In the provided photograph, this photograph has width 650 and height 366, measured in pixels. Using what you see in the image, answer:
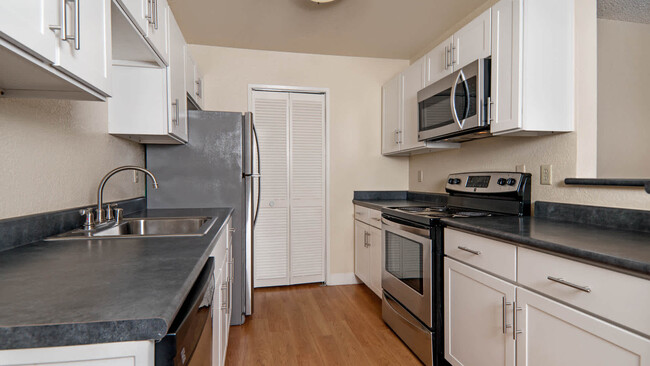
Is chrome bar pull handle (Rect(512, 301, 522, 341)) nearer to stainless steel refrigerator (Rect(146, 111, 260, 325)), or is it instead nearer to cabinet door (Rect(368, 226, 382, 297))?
cabinet door (Rect(368, 226, 382, 297))

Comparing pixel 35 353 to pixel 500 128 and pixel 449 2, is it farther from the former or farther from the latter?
pixel 449 2

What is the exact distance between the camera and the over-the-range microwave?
1892mm

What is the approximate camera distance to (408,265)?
2117 millimetres

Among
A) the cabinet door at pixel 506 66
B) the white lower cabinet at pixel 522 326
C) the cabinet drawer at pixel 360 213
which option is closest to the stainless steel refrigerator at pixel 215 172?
the cabinet drawer at pixel 360 213

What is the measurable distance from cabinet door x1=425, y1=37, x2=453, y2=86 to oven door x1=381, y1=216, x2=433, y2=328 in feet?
3.60

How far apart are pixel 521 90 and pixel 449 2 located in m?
1.12

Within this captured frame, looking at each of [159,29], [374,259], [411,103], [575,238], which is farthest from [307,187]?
[575,238]

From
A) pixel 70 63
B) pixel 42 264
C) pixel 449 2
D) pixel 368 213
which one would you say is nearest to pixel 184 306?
pixel 42 264

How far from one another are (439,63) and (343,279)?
2259 millimetres

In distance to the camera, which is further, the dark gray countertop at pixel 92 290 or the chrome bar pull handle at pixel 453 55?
the chrome bar pull handle at pixel 453 55

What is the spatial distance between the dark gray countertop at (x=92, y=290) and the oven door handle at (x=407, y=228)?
127cm

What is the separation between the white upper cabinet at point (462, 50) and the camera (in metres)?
1.90

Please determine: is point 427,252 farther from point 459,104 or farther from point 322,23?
point 322,23

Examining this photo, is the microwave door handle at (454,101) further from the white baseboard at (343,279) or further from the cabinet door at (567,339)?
the white baseboard at (343,279)
